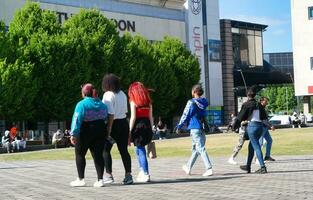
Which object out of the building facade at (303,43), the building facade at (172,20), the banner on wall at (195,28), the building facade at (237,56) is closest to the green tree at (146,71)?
the building facade at (172,20)

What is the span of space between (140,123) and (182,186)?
4.95 ft

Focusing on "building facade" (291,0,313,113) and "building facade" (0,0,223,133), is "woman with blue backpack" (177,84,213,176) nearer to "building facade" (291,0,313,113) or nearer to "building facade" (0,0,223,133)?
"building facade" (0,0,223,133)

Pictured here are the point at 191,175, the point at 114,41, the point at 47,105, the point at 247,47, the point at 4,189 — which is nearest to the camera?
the point at 4,189

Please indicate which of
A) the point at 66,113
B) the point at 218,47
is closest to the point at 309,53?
the point at 218,47

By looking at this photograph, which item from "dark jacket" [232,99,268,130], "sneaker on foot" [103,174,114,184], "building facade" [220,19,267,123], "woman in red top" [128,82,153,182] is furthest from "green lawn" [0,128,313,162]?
"building facade" [220,19,267,123]

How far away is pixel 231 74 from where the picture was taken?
286 ft

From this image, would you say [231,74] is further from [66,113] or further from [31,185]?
[31,185]

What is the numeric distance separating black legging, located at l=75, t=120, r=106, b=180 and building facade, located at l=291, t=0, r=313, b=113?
65.8 metres

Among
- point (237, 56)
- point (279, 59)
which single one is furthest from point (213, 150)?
point (279, 59)

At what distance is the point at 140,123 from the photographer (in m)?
11.2

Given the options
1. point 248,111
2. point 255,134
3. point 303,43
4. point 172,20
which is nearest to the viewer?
point 255,134

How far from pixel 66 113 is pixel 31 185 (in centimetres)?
3274

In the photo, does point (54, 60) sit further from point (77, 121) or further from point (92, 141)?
point (77, 121)

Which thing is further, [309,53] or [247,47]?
[247,47]
